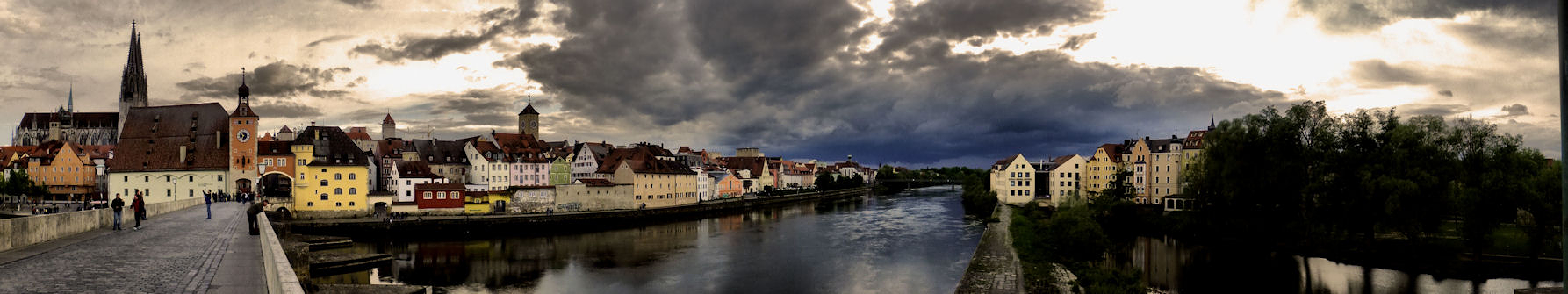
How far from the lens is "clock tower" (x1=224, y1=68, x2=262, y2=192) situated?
4409 cm

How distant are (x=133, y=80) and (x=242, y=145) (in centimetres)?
3402

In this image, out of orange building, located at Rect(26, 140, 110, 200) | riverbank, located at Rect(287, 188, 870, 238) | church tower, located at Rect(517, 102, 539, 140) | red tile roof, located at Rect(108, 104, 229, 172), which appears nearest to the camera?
riverbank, located at Rect(287, 188, 870, 238)

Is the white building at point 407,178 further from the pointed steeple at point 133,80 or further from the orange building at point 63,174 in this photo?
the pointed steeple at point 133,80

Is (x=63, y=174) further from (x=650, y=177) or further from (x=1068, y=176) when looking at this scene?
(x=1068, y=176)

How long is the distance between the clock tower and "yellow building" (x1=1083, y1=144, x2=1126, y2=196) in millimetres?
53362

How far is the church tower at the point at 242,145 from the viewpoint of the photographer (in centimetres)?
4409

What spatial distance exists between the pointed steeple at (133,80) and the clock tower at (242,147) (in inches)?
1273

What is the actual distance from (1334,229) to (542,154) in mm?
52584

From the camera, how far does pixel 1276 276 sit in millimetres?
23531

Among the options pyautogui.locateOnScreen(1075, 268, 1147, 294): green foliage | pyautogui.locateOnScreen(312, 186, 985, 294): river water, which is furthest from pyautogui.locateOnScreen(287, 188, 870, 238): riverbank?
pyautogui.locateOnScreen(1075, 268, 1147, 294): green foliage

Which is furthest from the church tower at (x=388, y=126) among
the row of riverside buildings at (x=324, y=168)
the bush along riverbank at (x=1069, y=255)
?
the bush along riverbank at (x=1069, y=255)

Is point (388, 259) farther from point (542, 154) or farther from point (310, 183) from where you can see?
point (542, 154)

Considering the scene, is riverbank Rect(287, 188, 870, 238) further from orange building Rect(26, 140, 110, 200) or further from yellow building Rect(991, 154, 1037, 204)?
orange building Rect(26, 140, 110, 200)

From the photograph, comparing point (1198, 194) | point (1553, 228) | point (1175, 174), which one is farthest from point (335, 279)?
point (1175, 174)
